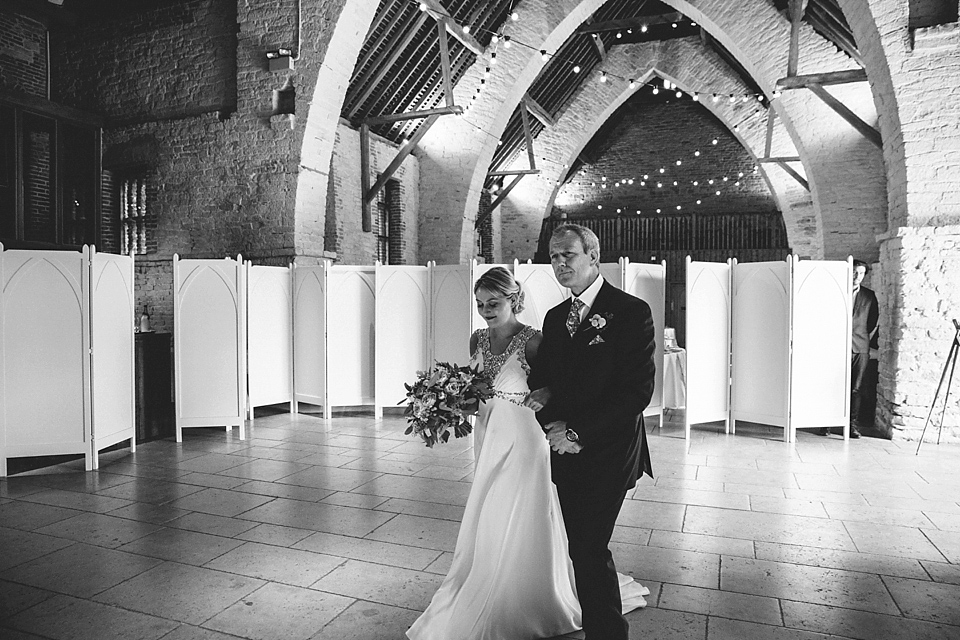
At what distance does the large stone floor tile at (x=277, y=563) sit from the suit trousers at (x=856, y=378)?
615 cm

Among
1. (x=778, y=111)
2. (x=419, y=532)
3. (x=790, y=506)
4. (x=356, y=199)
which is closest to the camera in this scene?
(x=419, y=532)

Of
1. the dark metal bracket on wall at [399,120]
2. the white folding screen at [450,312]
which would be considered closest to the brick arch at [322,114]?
the dark metal bracket on wall at [399,120]

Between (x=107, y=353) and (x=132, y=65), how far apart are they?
735 centimetres

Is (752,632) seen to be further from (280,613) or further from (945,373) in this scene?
(945,373)

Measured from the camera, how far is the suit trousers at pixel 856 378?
7312mm

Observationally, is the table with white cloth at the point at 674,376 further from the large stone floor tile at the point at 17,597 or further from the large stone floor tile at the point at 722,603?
the large stone floor tile at the point at 17,597

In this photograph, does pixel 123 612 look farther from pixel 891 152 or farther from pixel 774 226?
pixel 774 226

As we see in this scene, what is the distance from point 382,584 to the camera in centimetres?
332

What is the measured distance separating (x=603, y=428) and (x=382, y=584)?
5.48 feet

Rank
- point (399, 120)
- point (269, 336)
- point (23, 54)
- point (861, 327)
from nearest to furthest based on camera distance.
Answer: point (861, 327)
point (269, 336)
point (23, 54)
point (399, 120)

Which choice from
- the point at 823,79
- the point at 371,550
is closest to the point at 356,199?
the point at 823,79

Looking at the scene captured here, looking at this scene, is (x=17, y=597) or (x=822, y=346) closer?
(x=17, y=597)

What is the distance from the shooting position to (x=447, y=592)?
2754mm

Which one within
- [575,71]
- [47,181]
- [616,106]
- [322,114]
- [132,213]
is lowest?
[132,213]
